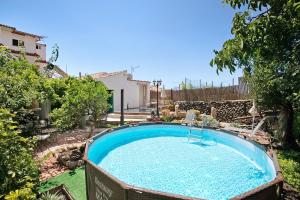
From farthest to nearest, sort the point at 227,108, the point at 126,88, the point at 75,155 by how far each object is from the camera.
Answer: the point at 126,88
the point at 227,108
the point at 75,155

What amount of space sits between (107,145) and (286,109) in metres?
9.78

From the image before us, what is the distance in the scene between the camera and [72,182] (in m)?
7.68

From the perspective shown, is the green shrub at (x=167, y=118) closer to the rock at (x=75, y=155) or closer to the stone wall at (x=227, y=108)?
the stone wall at (x=227, y=108)

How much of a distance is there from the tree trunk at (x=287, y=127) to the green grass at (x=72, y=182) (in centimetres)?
1007

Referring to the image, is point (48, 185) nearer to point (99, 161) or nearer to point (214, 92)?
point (99, 161)

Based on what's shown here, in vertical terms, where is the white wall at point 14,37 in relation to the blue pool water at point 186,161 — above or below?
above

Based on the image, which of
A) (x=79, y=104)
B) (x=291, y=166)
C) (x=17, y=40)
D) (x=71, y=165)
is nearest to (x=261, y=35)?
(x=291, y=166)

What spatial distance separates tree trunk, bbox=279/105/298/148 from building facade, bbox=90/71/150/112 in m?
Result: 17.4

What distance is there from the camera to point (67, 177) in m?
8.11

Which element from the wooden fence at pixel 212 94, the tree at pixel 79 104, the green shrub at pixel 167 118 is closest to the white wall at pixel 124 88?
the wooden fence at pixel 212 94

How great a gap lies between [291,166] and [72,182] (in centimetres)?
805

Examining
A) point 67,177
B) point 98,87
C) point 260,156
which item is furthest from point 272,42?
point 98,87

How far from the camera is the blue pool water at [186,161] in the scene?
822cm

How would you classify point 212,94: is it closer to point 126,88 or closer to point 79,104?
point 126,88
